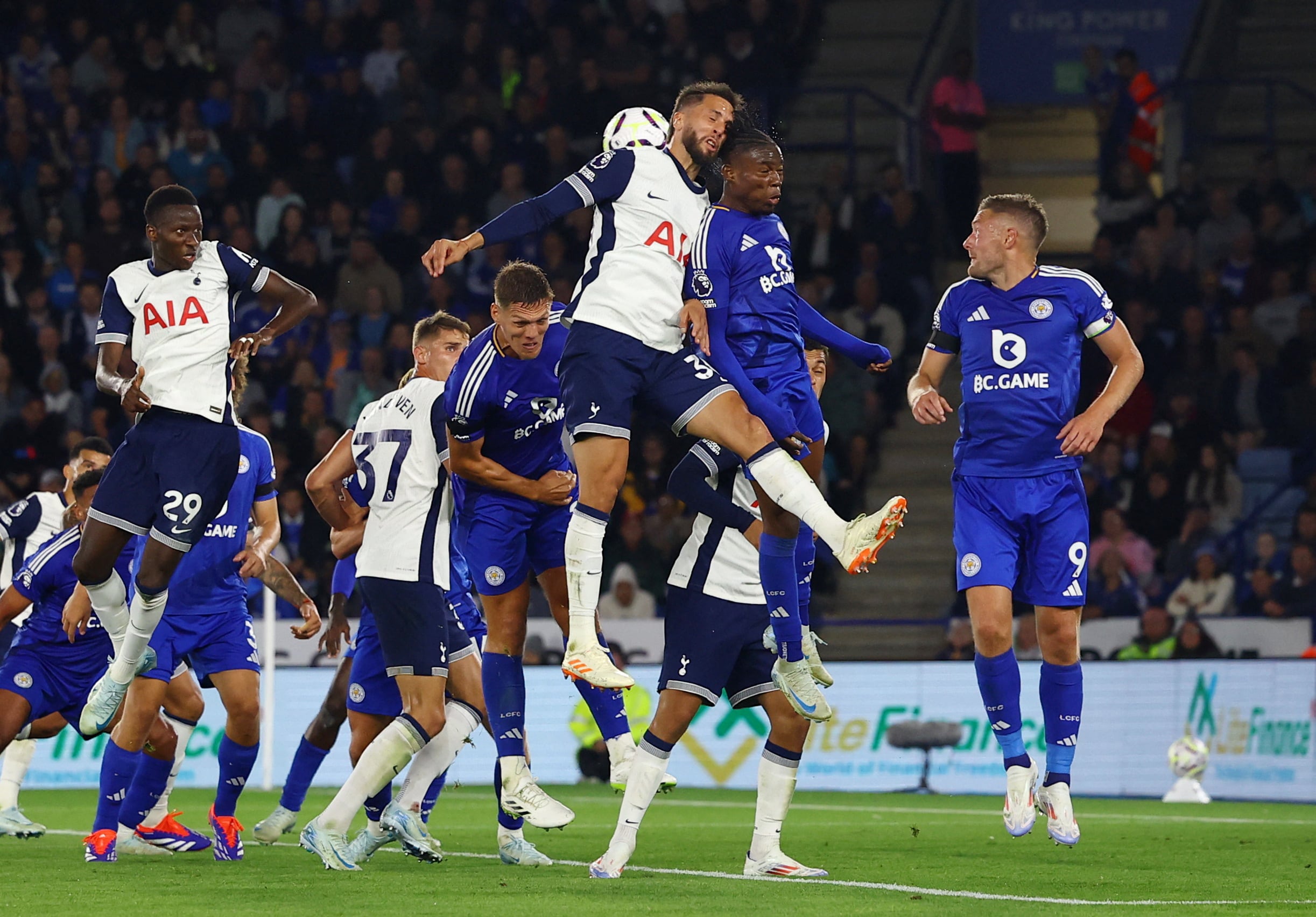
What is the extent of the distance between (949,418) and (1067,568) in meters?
11.9

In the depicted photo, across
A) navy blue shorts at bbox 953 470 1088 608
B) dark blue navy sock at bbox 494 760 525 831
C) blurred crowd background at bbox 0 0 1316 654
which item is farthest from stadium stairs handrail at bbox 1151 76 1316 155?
dark blue navy sock at bbox 494 760 525 831

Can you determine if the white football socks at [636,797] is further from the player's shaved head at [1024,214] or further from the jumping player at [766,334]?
the player's shaved head at [1024,214]

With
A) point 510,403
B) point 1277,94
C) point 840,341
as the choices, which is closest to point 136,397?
point 510,403

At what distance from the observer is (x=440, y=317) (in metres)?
9.55

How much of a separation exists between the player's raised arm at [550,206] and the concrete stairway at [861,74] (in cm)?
1489

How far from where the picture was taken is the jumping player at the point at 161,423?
8703 millimetres

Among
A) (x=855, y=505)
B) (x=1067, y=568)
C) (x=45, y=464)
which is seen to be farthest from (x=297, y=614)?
(x=1067, y=568)

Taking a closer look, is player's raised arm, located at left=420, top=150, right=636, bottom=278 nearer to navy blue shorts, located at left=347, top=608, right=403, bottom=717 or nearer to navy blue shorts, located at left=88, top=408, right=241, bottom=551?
navy blue shorts, located at left=88, top=408, right=241, bottom=551

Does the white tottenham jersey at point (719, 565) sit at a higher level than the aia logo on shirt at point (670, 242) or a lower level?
lower

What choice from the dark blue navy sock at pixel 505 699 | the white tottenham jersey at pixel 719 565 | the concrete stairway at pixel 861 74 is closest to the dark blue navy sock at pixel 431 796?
the dark blue navy sock at pixel 505 699

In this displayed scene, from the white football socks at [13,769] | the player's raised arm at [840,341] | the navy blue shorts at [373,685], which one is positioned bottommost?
the white football socks at [13,769]

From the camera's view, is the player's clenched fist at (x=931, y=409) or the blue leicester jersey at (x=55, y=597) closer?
the player's clenched fist at (x=931, y=409)

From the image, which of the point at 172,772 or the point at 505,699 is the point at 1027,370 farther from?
the point at 172,772

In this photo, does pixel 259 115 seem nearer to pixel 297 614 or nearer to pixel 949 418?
pixel 297 614
